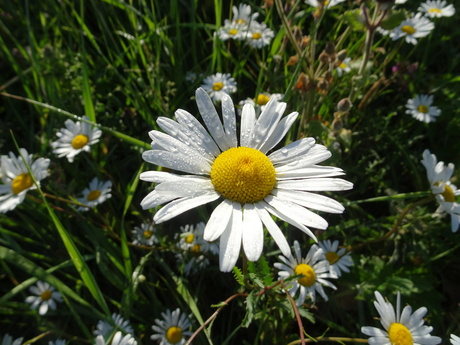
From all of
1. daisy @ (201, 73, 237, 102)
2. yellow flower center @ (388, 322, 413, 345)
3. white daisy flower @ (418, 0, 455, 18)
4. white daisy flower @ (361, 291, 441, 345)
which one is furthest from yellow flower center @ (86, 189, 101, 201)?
white daisy flower @ (418, 0, 455, 18)

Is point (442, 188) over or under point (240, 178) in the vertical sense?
under

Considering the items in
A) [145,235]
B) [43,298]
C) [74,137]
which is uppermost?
[74,137]

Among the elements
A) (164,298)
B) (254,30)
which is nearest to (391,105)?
(254,30)

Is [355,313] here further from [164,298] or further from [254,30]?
[254,30]

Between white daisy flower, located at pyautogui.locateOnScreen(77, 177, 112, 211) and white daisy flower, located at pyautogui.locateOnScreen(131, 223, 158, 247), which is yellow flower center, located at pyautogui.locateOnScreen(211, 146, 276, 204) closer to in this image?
white daisy flower, located at pyautogui.locateOnScreen(131, 223, 158, 247)

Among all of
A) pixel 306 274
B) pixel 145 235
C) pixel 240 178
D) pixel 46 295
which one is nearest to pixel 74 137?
pixel 145 235

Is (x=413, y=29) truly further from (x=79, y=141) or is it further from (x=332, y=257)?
(x=79, y=141)
